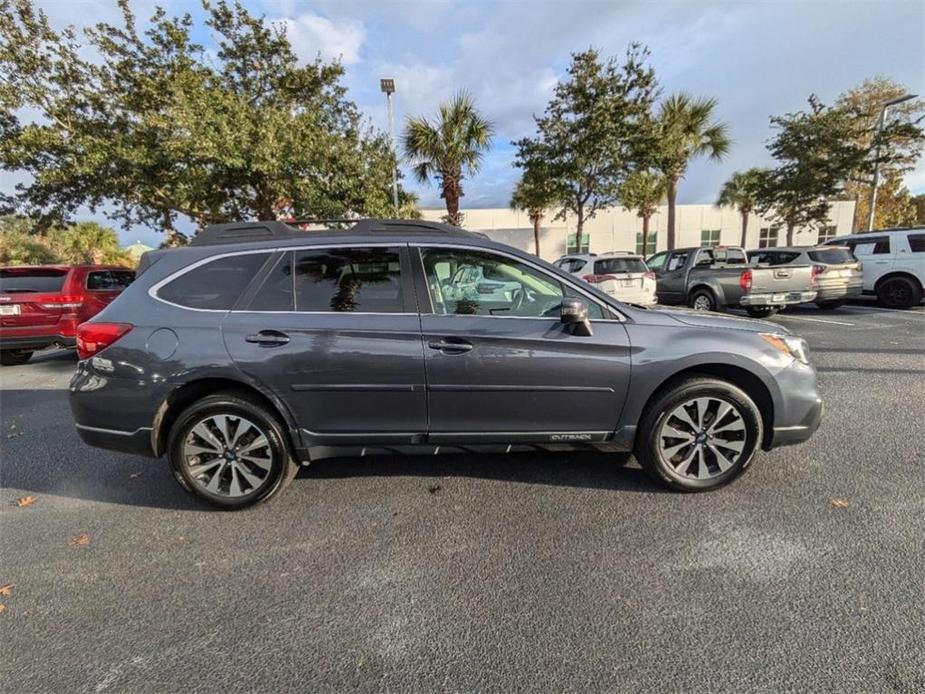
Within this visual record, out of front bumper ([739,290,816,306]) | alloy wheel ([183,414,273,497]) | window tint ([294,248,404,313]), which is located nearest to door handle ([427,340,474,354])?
window tint ([294,248,404,313])

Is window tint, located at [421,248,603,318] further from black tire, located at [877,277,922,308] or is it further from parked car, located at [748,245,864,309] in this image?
black tire, located at [877,277,922,308]

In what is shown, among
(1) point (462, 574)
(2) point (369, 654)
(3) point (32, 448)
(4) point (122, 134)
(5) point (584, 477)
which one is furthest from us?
(4) point (122, 134)

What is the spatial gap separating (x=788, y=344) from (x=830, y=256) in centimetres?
988

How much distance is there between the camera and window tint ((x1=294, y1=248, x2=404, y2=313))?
3014 millimetres

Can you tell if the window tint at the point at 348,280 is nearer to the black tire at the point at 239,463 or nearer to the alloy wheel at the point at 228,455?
the black tire at the point at 239,463

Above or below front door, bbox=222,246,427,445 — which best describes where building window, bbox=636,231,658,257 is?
above

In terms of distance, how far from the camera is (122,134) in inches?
445

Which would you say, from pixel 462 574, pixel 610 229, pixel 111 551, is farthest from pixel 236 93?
pixel 610 229

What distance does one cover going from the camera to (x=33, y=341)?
7.38m

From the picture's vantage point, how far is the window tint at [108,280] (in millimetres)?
7981

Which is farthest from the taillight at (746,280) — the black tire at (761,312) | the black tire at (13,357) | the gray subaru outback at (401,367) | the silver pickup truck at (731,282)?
the black tire at (13,357)

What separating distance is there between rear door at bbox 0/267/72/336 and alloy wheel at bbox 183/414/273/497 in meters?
6.53

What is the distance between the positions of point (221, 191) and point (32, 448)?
925 centimetres

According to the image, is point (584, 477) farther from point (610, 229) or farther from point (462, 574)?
point (610, 229)
